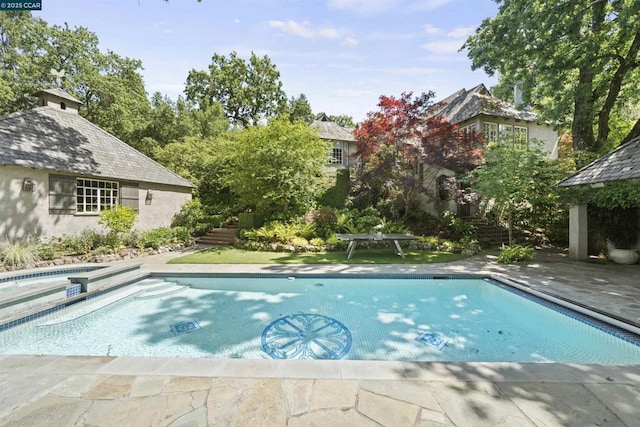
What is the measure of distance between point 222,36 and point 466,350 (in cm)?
1311

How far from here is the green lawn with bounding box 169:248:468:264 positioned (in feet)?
32.5

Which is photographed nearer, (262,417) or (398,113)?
(262,417)

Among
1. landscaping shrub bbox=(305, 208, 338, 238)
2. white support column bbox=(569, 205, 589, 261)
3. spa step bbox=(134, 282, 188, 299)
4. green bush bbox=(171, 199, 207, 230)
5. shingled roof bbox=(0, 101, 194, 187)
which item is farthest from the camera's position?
green bush bbox=(171, 199, 207, 230)

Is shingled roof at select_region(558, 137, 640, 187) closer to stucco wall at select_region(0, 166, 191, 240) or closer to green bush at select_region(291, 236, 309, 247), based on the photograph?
green bush at select_region(291, 236, 309, 247)

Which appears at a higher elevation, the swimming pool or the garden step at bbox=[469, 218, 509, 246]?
the garden step at bbox=[469, 218, 509, 246]

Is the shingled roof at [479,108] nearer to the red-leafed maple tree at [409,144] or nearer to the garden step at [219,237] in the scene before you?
the red-leafed maple tree at [409,144]

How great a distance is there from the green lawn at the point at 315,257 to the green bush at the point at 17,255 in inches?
160

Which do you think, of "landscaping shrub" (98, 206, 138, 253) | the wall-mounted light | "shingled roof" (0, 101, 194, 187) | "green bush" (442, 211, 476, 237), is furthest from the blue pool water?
"shingled roof" (0, 101, 194, 187)

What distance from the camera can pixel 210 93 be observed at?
2984 centimetres

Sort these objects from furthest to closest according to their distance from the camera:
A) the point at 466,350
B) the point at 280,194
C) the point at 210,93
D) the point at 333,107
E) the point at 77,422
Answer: the point at 210,93 < the point at 333,107 < the point at 280,194 < the point at 466,350 < the point at 77,422

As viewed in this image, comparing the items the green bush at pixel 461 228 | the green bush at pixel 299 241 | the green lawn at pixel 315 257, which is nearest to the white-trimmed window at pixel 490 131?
the green bush at pixel 461 228

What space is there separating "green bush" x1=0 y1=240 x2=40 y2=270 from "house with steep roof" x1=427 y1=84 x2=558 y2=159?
17595mm

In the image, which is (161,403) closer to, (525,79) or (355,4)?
(355,4)

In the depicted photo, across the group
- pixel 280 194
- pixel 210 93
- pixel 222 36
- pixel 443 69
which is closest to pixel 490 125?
pixel 443 69
